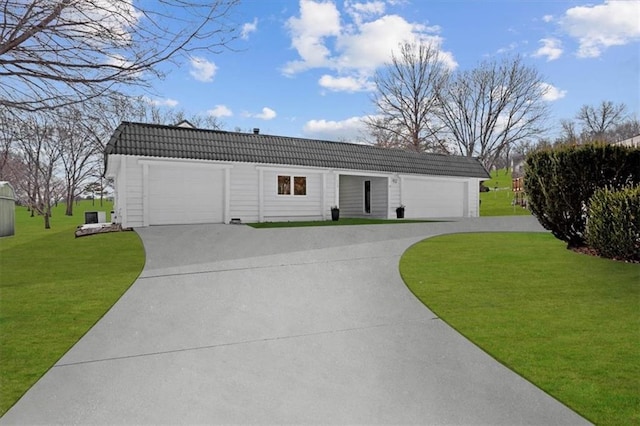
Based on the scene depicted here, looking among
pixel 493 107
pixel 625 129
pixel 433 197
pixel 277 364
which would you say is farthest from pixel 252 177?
pixel 625 129

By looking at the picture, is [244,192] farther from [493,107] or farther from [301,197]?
[493,107]

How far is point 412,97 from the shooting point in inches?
1388

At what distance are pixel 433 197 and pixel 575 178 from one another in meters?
13.2

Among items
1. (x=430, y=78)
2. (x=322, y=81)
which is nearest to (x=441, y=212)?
(x=322, y=81)

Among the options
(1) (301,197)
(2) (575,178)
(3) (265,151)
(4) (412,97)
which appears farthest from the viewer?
(4) (412,97)

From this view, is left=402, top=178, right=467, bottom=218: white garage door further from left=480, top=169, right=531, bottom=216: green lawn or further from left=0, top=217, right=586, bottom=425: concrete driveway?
left=0, top=217, right=586, bottom=425: concrete driveway

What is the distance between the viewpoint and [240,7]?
15.1 feet

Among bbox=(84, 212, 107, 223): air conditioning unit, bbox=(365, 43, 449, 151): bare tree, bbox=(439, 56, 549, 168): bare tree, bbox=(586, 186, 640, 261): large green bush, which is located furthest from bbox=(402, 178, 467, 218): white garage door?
bbox=(84, 212, 107, 223): air conditioning unit

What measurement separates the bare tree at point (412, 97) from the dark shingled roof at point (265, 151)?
13354mm

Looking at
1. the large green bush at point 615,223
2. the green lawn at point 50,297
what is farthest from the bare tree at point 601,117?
the green lawn at point 50,297

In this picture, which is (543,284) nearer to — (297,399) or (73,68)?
(297,399)

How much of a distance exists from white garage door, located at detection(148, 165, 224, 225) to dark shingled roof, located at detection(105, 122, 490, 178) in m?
0.67

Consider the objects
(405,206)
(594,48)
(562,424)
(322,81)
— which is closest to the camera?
(562,424)

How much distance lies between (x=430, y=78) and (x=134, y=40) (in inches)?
1371
